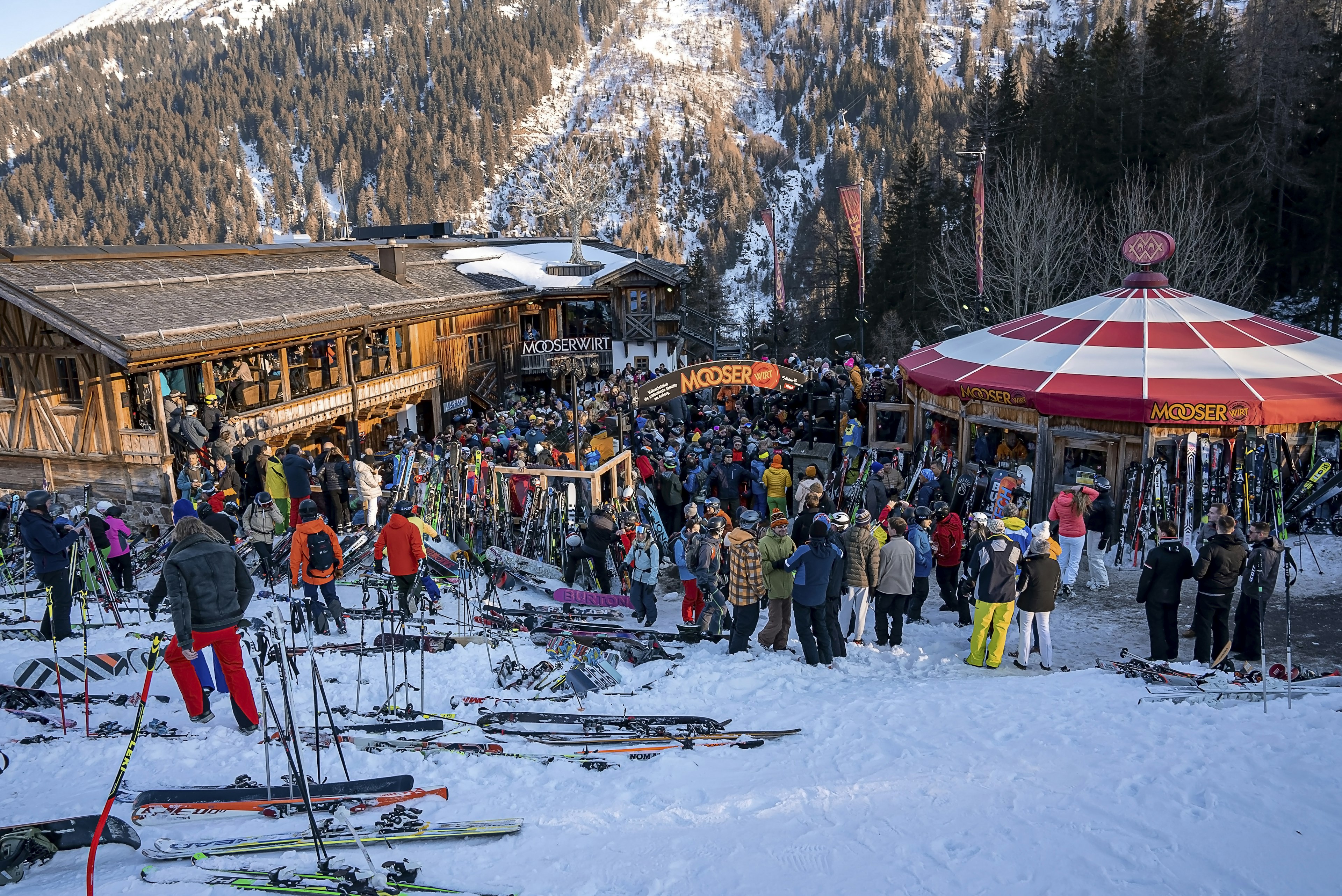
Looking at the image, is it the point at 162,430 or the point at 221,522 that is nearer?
the point at 221,522

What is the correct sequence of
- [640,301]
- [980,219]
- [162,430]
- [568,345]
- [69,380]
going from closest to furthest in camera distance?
1. [162,430]
2. [69,380]
3. [980,219]
4. [568,345]
5. [640,301]

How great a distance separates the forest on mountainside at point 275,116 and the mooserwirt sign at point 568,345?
98.3 meters

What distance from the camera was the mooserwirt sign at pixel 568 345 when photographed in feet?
104

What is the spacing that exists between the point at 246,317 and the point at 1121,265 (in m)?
24.5

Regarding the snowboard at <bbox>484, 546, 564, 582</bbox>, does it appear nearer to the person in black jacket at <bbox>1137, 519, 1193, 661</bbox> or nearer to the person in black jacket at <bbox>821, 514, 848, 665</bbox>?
the person in black jacket at <bbox>821, 514, 848, 665</bbox>

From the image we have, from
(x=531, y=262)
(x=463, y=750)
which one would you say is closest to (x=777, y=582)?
(x=463, y=750)

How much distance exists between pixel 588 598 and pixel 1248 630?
7.60 meters

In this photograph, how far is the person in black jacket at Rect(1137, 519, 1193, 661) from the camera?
8898 mm

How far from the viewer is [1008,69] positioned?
43.5 meters

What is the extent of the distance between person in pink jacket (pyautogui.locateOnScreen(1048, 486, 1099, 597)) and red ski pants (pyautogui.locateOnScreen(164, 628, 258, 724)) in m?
10.0

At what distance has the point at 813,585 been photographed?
888 cm

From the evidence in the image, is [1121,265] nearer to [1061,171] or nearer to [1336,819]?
[1061,171]

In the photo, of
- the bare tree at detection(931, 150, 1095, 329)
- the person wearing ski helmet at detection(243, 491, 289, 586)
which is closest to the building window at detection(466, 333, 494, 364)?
the bare tree at detection(931, 150, 1095, 329)

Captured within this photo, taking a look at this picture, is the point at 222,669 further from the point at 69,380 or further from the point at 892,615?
the point at 69,380
